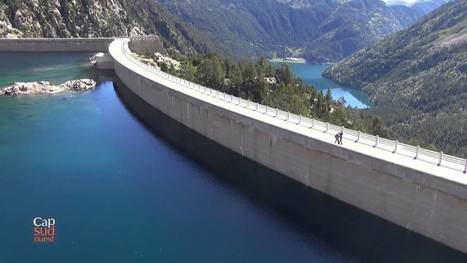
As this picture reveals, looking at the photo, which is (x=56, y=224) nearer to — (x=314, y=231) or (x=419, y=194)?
(x=314, y=231)

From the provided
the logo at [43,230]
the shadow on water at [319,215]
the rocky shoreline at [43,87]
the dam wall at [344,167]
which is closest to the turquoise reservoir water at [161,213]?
the shadow on water at [319,215]

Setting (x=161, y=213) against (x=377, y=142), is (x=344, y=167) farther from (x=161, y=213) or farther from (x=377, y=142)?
(x=161, y=213)

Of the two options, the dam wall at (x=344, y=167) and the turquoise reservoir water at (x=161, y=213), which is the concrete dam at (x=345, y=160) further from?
the turquoise reservoir water at (x=161, y=213)

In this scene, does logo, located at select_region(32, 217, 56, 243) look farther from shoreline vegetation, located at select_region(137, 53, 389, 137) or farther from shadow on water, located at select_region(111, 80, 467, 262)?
shoreline vegetation, located at select_region(137, 53, 389, 137)

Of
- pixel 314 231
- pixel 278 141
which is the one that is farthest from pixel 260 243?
pixel 278 141

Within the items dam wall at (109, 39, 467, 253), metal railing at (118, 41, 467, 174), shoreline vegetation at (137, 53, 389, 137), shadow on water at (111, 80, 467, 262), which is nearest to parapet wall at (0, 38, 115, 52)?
shoreline vegetation at (137, 53, 389, 137)

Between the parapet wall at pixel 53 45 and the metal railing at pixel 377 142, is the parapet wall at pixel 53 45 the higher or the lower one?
the lower one
